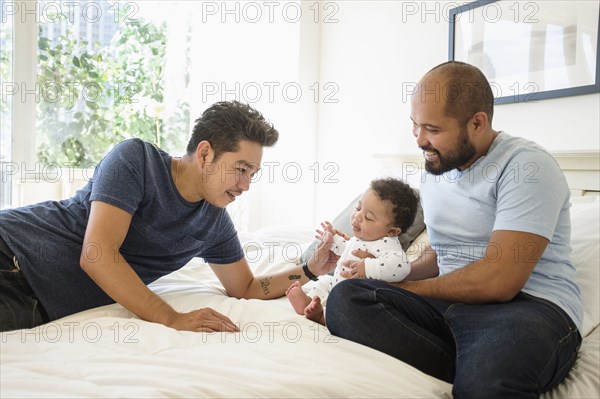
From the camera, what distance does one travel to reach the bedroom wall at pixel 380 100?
2248 millimetres

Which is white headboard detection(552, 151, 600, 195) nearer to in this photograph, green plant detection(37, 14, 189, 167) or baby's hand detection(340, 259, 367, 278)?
baby's hand detection(340, 259, 367, 278)

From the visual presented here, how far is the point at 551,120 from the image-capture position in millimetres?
2223

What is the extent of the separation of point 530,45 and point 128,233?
5.69 feet

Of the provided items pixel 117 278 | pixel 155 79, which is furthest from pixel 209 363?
pixel 155 79

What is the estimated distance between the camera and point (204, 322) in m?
1.32

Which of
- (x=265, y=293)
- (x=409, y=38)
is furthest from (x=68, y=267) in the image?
(x=409, y=38)

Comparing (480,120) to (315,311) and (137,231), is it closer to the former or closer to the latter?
(315,311)

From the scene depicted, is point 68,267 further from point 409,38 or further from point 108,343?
point 409,38

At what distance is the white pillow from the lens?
1401 mm

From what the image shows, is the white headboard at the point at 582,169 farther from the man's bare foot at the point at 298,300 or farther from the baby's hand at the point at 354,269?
the man's bare foot at the point at 298,300

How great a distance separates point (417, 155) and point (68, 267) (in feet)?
5.54

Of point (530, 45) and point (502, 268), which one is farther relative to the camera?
point (530, 45)

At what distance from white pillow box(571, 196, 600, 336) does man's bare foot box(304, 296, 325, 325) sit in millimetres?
638

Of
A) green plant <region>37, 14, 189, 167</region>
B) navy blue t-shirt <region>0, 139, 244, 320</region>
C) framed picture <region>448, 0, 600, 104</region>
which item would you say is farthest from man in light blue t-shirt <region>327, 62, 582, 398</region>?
green plant <region>37, 14, 189, 167</region>
